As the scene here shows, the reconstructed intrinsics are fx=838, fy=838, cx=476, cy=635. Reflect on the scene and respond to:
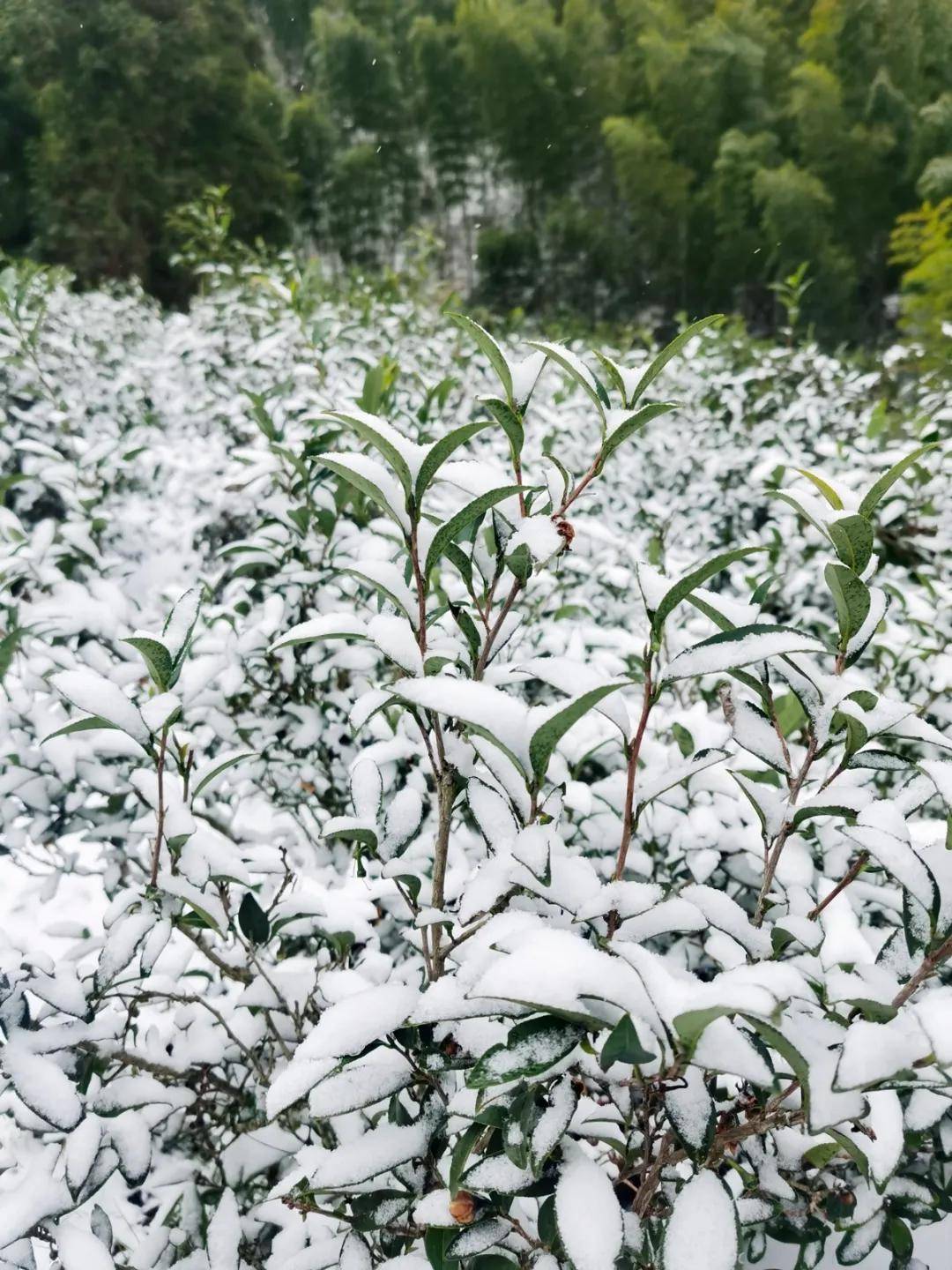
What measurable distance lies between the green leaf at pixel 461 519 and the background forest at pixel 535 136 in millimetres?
7085

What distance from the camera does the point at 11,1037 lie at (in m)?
0.69

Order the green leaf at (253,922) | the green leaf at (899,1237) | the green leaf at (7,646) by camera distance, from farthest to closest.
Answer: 1. the green leaf at (7,646)
2. the green leaf at (253,922)
3. the green leaf at (899,1237)

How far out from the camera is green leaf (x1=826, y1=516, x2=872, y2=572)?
19.0 inches

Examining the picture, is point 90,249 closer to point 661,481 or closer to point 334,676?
point 661,481

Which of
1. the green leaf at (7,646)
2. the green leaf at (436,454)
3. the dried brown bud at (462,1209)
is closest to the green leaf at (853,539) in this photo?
the green leaf at (436,454)

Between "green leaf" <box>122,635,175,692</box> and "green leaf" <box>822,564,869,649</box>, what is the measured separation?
456 mm

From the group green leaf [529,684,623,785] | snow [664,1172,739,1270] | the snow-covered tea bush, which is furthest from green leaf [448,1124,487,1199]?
green leaf [529,684,623,785]

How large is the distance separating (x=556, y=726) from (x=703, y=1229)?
0.26 m

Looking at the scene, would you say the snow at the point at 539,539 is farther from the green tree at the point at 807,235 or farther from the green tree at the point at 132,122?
the green tree at the point at 132,122

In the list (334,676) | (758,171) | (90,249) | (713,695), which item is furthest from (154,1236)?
(90,249)

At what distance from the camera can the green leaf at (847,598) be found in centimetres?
49

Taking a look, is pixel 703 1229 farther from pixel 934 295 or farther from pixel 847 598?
pixel 934 295

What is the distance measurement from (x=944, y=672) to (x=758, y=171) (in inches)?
399

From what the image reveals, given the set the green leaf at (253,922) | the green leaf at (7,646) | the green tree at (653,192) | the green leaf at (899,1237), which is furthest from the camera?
the green tree at (653,192)
